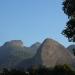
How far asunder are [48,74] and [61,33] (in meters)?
43.6

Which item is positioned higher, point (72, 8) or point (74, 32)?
point (72, 8)

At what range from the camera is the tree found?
4046 centimetres

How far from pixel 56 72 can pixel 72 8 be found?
158 ft

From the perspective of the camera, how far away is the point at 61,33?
42.2 m

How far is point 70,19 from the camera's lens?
1612 inches

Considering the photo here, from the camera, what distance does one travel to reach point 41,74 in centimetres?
8444

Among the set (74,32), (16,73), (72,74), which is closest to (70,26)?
(74,32)

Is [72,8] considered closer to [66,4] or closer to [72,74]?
[66,4]

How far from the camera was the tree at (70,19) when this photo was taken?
40.5 meters

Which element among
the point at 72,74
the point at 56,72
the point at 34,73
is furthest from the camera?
the point at 56,72

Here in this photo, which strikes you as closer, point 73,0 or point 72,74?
point 73,0

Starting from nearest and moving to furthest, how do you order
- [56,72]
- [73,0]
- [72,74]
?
[73,0] < [72,74] < [56,72]

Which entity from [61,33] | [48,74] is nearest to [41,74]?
[48,74]

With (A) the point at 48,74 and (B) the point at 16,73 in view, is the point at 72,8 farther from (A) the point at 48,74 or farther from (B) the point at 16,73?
(A) the point at 48,74
